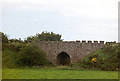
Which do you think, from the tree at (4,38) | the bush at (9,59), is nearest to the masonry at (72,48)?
the bush at (9,59)

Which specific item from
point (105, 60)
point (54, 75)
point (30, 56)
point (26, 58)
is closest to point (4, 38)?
point (26, 58)

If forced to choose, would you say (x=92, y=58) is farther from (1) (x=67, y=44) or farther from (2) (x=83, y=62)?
(1) (x=67, y=44)

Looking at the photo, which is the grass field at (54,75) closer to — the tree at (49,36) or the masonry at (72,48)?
the masonry at (72,48)

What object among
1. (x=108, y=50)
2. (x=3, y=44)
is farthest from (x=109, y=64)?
(x=3, y=44)

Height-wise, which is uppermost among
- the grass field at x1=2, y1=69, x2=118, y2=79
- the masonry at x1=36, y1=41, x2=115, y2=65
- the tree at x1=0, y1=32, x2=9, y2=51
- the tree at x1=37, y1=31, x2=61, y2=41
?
the tree at x1=37, y1=31, x2=61, y2=41

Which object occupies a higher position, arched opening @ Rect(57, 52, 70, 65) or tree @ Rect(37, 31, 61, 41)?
tree @ Rect(37, 31, 61, 41)

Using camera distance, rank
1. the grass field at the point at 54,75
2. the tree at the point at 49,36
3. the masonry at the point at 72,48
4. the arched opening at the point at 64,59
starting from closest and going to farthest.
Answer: the grass field at the point at 54,75, the masonry at the point at 72,48, the arched opening at the point at 64,59, the tree at the point at 49,36

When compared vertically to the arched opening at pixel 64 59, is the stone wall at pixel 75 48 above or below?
above

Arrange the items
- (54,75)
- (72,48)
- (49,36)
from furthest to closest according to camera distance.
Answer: (49,36)
(72,48)
(54,75)

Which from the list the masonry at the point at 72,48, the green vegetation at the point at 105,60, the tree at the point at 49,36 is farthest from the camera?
the tree at the point at 49,36

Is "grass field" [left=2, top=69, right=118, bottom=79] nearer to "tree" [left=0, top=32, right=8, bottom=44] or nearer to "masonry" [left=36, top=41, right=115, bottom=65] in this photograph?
"masonry" [left=36, top=41, right=115, bottom=65]

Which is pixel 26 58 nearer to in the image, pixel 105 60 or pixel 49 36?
pixel 105 60

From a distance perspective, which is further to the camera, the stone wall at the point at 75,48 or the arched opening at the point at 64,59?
the arched opening at the point at 64,59

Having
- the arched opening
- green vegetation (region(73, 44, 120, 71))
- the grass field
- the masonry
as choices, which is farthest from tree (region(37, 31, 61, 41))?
the grass field
